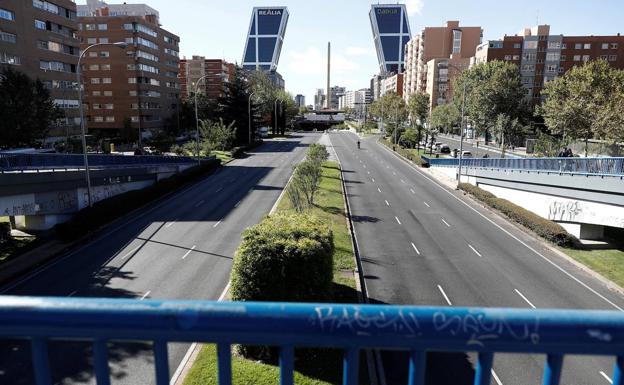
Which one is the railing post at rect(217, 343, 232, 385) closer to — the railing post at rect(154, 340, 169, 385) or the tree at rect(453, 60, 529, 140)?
the railing post at rect(154, 340, 169, 385)

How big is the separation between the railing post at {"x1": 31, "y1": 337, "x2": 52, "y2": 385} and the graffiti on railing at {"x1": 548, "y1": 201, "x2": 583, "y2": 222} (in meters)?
32.6

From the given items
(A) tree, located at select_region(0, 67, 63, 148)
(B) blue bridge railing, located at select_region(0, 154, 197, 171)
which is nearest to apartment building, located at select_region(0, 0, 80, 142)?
(A) tree, located at select_region(0, 67, 63, 148)

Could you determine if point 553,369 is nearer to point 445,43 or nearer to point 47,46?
point 47,46

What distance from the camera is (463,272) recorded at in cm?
2466

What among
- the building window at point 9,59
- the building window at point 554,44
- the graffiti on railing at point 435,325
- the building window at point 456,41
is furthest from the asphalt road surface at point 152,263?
the building window at point 456,41

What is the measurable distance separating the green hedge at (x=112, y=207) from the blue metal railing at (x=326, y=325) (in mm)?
32040

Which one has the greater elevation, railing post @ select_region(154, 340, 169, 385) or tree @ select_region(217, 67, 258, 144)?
tree @ select_region(217, 67, 258, 144)

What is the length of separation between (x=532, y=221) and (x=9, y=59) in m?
69.7

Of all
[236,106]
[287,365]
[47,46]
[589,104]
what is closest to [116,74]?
[47,46]

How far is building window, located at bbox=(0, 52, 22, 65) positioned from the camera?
201 ft

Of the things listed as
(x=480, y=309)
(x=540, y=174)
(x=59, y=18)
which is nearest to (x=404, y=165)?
(x=540, y=174)

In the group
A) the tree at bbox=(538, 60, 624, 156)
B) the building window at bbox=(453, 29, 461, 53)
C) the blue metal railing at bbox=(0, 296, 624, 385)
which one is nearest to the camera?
the blue metal railing at bbox=(0, 296, 624, 385)

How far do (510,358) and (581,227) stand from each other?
20.5 m

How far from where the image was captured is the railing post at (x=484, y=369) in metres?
1.93
